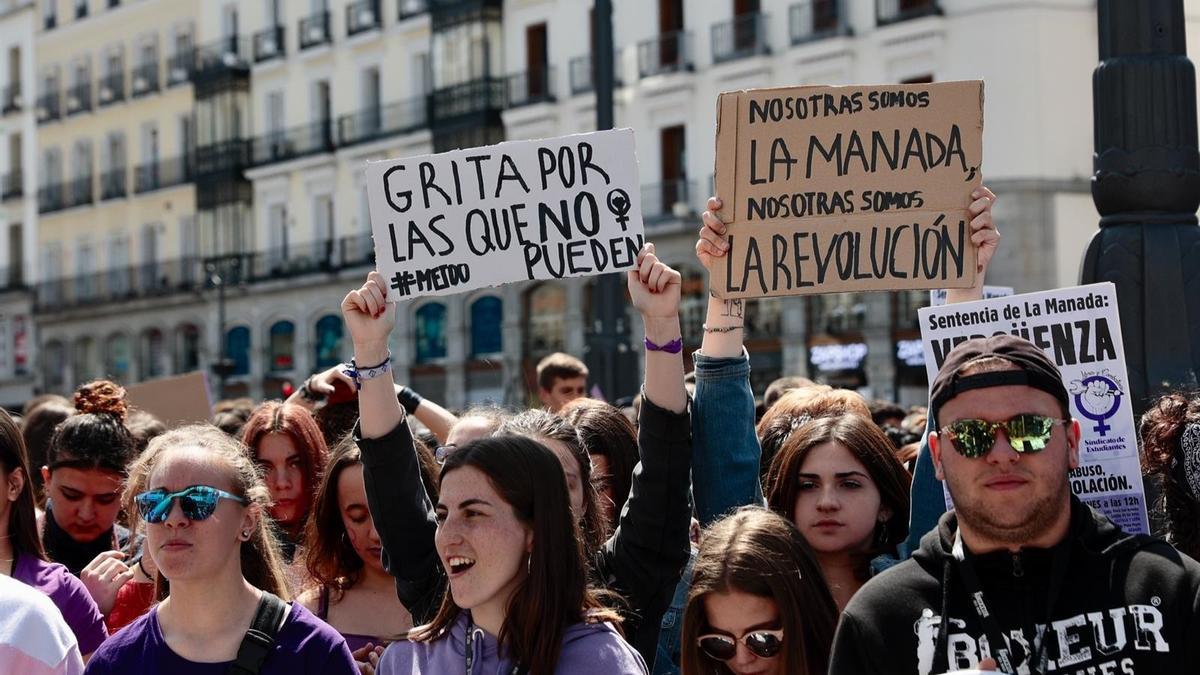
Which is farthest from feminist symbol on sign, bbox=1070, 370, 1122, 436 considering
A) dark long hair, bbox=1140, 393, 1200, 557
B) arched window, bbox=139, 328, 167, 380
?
arched window, bbox=139, 328, 167, 380

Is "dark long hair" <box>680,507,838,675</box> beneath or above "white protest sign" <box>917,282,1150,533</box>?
beneath

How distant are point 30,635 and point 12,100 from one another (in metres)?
54.5

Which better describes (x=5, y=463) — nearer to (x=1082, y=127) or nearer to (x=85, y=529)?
(x=85, y=529)

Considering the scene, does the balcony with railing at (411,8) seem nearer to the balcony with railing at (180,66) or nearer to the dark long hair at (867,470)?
the balcony with railing at (180,66)

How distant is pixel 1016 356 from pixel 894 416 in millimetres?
6287

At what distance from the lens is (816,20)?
3123 centimetres

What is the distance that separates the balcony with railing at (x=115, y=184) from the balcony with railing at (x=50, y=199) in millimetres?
2601

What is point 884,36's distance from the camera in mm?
29719

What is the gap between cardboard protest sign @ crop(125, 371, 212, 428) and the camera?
812 cm

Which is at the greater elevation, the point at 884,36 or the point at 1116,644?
the point at 884,36

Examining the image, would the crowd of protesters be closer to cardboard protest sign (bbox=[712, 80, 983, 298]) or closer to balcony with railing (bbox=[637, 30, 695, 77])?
cardboard protest sign (bbox=[712, 80, 983, 298])

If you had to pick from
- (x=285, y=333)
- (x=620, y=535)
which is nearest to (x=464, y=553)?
(x=620, y=535)

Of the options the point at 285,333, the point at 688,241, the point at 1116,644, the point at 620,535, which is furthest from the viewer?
the point at 285,333

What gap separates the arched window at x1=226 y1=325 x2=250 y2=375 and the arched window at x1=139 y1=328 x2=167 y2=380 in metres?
3.33
